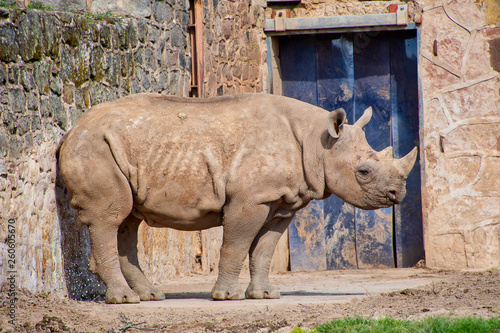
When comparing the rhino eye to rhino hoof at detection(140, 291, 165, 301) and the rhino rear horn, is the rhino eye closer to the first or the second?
the rhino rear horn

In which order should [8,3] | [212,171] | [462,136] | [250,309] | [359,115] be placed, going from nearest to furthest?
[250,309], [212,171], [8,3], [462,136], [359,115]

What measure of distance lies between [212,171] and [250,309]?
1233 millimetres

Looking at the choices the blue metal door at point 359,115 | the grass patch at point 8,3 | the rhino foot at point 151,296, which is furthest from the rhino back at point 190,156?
the blue metal door at point 359,115

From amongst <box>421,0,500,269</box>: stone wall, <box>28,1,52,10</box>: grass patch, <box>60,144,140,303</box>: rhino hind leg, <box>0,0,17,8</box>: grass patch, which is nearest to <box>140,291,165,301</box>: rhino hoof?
<box>60,144,140,303</box>: rhino hind leg

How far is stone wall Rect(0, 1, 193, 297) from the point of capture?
5.98 metres

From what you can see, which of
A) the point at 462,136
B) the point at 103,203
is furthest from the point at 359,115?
the point at 103,203

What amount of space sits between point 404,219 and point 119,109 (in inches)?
191

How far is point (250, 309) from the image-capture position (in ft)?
19.6

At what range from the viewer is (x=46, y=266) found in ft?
20.9

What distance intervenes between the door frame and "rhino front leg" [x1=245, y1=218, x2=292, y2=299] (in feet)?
10.5

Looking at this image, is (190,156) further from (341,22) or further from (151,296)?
(341,22)

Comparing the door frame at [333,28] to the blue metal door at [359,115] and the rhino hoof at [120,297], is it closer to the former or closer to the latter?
the blue metal door at [359,115]

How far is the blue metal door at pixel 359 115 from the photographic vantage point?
10078mm

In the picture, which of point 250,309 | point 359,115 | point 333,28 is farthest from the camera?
point 359,115
